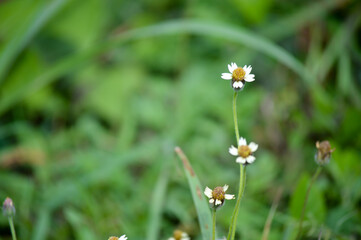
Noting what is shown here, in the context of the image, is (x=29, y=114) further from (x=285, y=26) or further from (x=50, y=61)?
(x=285, y=26)

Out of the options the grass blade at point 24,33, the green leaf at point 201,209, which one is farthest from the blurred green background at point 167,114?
the green leaf at point 201,209

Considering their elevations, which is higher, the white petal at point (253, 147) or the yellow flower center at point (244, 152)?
the white petal at point (253, 147)

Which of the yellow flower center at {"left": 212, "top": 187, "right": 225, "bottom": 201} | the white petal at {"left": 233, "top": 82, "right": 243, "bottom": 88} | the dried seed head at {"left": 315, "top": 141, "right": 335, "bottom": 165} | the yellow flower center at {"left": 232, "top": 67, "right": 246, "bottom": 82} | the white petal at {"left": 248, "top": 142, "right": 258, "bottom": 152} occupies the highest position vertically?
the yellow flower center at {"left": 232, "top": 67, "right": 246, "bottom": 82}

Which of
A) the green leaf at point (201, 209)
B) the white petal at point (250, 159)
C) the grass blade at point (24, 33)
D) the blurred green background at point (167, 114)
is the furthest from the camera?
the grass blade at point (24, 33)

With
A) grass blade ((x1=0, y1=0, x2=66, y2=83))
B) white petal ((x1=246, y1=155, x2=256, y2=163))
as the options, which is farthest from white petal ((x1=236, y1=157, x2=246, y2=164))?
grass blade ((x1=0, y1=0, x2=66, y2=83))

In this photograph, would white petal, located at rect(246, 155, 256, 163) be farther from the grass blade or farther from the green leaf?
the grass blade

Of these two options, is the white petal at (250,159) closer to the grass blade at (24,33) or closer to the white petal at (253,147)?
the white petal at (253,147)
